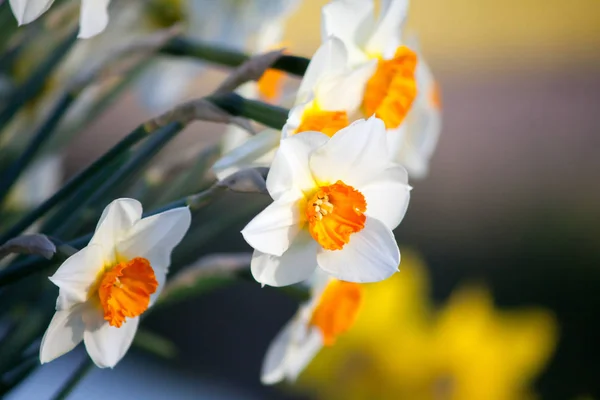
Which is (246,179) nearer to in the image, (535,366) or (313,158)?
(313,158)

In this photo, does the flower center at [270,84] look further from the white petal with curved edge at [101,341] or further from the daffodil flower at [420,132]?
the white petal with curved edge at [101,341]

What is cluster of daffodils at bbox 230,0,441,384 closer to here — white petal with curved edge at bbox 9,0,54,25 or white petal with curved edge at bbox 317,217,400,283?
white petal with curved edge at bbox 317,217,400,283

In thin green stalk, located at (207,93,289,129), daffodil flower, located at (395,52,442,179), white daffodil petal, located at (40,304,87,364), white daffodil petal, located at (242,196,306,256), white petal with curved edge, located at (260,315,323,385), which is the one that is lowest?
white petal with curved edge, located at (260,315,323,385)

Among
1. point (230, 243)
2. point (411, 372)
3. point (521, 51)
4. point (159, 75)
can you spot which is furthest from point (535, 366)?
point (521, 51)

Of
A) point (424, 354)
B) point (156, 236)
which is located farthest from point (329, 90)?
point (424, 354)

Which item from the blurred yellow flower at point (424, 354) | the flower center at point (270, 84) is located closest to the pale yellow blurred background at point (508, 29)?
the blurred yellow flower at point (424, 354)

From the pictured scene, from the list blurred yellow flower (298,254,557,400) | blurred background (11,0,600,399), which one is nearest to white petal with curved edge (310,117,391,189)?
blurred yellow flower (298,254,557,400)

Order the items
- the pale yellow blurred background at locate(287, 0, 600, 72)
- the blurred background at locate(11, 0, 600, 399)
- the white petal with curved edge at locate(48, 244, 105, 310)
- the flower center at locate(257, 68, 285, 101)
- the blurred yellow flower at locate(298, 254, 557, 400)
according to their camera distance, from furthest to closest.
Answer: the pale yellow blurred background at locate(287, 0, 600, 72)
the blurred background at locate(11, 0, 600, 399)
the blurred yellow flower at locate(298, 254, 557, 400)
the flower center at locate(257, 68, 285, 101)
the white petal with curved edge at locate(48, 244, 105, 310)

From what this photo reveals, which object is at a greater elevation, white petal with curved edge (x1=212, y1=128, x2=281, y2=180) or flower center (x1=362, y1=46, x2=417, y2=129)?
flower center (x1=362, y1=46, x2=417, y2=129)
